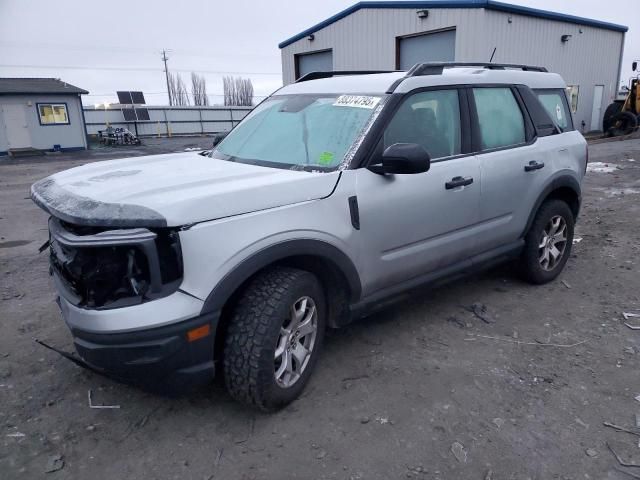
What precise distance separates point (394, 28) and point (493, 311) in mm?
15325

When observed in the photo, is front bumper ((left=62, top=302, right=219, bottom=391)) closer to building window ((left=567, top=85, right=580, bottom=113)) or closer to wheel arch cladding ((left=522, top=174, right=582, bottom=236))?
wheel arch cladding ((left=522, top=174, right=582, bottom=236))

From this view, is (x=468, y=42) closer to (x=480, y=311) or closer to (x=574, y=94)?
(x=574, y=94)

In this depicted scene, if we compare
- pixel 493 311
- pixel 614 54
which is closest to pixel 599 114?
pixel 614 54

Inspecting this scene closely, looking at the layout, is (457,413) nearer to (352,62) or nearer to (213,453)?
(213,453)

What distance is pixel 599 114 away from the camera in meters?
22.9

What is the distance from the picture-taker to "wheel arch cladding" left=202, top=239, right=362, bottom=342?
2.40 metres

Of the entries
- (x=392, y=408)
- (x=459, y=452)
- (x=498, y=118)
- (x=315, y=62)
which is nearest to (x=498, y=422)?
(x=459, y=452)

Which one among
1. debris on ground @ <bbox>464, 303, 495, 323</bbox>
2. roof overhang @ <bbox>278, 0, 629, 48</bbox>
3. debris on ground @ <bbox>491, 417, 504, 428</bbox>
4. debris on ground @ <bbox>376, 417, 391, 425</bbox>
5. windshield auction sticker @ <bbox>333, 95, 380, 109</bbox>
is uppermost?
roof overhang @ <bbox>278, 0, 629, 48</bbox>

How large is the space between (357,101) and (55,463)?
8.88 feet

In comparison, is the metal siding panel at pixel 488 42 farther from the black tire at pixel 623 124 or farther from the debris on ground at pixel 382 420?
the debris on ground at pixel 382 420

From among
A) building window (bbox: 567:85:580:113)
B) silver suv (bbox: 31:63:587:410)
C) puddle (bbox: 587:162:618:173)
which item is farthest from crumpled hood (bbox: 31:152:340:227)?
building window (bbox: 567:85:580:113)

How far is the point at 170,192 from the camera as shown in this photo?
244cm

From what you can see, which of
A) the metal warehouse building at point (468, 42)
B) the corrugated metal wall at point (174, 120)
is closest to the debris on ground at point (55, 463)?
the metal warehouse building at point (468, 42)

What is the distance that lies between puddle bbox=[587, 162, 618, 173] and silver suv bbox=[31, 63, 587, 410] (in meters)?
8.05
